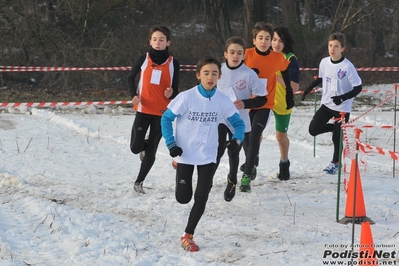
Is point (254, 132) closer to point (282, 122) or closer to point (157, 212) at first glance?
point (282, 122)

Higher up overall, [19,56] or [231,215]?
[19,56]

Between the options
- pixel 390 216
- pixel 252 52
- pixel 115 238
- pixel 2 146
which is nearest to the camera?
pixel 115 238

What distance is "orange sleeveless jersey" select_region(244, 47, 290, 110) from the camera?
761 centimetres

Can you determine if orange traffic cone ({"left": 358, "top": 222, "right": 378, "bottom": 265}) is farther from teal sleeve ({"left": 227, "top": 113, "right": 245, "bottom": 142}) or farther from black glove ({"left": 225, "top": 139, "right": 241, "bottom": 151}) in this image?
teal sleeve ({"left": 227, "top": 113, "right": 245, "bottom": 142})

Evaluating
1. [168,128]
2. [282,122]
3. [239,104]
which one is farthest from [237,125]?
[282,122]

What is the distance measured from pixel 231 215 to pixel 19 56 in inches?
648

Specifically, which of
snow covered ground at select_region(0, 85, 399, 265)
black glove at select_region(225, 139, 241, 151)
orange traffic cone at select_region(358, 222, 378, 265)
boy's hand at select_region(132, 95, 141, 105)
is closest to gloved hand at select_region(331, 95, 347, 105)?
snow covered ground at select_region(0, 85, 399, 265)

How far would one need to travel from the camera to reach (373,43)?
1048 inches

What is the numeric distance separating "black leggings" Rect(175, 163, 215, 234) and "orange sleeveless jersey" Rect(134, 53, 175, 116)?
1.81m

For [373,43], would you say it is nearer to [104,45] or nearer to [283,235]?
[104,45]

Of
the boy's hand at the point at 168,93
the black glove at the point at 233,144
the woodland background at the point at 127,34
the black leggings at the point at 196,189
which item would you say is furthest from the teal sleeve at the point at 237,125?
the woodland background at the point at 127,34

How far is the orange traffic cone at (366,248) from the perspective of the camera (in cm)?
470

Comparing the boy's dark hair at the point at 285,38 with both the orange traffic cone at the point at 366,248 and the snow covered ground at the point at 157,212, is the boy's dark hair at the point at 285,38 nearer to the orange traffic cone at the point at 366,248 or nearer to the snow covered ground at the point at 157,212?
the snow covered ground at the point at 157,212

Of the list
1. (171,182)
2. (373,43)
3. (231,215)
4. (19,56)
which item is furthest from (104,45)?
(231,215)
